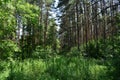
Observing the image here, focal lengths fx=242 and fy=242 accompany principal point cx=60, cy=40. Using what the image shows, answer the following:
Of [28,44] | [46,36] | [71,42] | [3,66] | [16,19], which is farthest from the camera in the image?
[71,42]

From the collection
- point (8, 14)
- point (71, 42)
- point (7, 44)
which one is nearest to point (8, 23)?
point (8, 14)

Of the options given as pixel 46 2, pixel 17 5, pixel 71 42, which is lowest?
pixel 71 42

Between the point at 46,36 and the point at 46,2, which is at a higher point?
the point at 46,2

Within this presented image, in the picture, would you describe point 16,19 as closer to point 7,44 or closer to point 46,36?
point 7,44

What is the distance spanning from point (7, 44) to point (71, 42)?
50.2 metres

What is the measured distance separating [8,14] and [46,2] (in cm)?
4335

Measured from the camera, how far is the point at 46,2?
52.0m

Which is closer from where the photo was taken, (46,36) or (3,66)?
(3,66)

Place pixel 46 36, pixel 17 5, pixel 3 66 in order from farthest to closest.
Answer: pixel 46 36
pixel 3 66
pixel 17 5

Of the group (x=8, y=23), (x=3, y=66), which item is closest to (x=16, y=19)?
(x=8, y=23)

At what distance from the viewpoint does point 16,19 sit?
10.0 metres

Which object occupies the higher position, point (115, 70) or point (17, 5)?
point (17, 5)

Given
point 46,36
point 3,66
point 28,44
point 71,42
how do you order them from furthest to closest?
point 71,42 < point 46,36 < point 28,44 < point 3,66

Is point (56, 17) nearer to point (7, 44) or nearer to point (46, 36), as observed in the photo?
point (46, 36)
